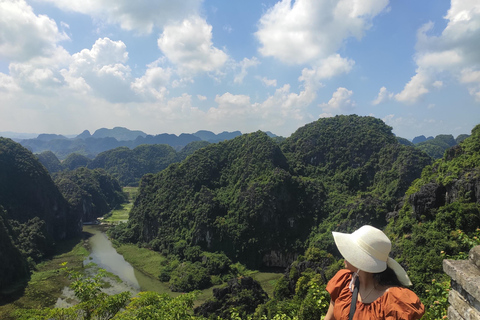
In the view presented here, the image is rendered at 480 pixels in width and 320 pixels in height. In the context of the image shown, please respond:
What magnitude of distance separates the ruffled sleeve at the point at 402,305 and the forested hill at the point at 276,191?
3331 centimetres

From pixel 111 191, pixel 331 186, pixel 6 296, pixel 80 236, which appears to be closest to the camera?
pixel 6 296

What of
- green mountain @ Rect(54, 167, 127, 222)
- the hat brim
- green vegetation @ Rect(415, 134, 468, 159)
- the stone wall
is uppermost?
green vegetation @ Rect(415, 134, 468, 159)

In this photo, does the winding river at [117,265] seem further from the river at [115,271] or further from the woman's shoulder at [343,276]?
the woman's shoulder at [343,276]

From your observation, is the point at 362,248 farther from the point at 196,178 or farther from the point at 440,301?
the point at 196,178

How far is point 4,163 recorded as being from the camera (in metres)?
48.6

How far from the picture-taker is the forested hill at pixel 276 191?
38.0 m

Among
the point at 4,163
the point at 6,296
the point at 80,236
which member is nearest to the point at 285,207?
the point at 6,296

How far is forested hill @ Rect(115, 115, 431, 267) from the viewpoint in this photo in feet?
125

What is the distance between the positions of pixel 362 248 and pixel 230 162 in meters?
51.0

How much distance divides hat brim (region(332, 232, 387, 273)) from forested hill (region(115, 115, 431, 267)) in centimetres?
3318

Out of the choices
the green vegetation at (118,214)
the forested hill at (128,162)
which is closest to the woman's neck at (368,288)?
the green vegetation at (118,214)

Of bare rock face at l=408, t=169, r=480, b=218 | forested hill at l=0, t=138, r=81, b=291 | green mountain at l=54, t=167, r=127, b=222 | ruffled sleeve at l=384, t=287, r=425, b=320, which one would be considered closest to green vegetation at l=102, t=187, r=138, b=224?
green mountain at l=54, t=167, r=127, b=222

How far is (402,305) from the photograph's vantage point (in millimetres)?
2340

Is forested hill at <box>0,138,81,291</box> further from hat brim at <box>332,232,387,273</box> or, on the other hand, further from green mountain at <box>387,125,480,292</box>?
hat brim at <box>332,232,387,273</box>
